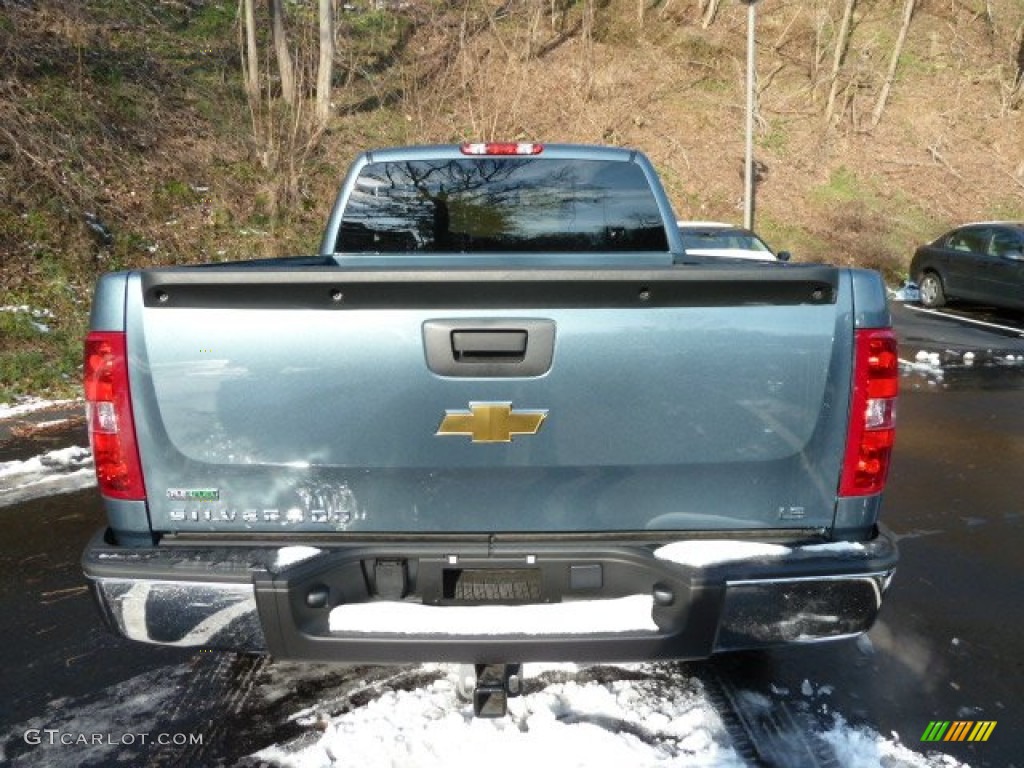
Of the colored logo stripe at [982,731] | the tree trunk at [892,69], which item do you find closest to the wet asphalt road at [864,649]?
the colored logo stripe at [982,731]

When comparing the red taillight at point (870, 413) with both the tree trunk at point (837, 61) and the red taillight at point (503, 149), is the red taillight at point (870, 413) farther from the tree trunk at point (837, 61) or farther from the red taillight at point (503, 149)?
the tree trunk at point (837, 61)

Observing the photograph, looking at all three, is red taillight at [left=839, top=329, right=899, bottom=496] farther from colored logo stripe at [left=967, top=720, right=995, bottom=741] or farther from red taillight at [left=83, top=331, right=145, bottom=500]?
red taillight at [left=83, top=331, right=145, bottom=500]

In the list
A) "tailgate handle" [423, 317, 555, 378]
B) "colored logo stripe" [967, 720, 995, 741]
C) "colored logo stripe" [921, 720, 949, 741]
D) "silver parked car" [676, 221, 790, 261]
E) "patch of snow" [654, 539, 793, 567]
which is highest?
"tailgate handle" [423, 317, 555, 378]

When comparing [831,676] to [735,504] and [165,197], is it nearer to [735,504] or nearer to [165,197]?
[735,504]

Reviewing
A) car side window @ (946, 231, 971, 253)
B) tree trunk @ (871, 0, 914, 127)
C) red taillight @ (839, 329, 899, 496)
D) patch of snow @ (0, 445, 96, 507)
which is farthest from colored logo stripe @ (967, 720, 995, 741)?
tree trunk @ (871, 0, 914, 127)

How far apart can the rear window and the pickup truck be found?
1552 mm

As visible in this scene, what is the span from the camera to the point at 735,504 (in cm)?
239

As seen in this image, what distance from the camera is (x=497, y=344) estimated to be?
2.32 m

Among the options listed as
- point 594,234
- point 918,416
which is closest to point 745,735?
point 594,234

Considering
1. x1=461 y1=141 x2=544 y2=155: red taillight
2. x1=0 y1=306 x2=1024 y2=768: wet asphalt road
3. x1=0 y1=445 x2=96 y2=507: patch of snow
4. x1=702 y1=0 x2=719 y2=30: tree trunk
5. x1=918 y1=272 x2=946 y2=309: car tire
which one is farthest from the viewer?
x1=702 y1=0 x2=719 y2=30: tree trunk

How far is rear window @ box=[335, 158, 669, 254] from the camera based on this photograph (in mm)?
3850

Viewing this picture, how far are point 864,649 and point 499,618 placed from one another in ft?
6.76

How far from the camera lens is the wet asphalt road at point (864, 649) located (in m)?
3.01

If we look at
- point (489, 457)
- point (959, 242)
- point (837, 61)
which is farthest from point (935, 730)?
point (837, 61)
